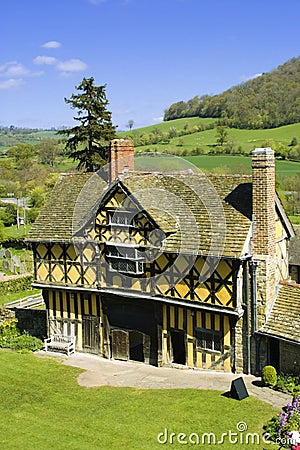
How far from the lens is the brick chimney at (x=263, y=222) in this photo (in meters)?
19.2

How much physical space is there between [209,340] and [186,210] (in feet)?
16.7

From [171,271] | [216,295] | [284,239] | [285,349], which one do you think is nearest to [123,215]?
[171,271]

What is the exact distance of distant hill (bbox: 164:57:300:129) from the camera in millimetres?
95000

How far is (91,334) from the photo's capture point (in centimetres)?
2369

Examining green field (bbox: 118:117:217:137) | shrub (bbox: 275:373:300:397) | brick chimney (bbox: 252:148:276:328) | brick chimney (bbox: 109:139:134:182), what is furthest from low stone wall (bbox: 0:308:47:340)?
green field (bbox: 118:117:217:137)

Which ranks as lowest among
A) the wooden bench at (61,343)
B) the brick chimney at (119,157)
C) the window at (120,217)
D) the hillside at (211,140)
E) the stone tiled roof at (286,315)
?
the wooden bench at (61,343)

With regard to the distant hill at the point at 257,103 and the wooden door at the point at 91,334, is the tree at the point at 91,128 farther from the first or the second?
the distant hill at the point at 257,103

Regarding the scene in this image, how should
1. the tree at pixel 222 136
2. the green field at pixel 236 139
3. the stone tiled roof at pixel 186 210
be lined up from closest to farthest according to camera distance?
the stone tiled roof at pixel 186 210, the green field at pixel 236 139, the tree at pixel 222 136

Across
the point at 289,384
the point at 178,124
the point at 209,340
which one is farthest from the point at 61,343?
the point at 178,124

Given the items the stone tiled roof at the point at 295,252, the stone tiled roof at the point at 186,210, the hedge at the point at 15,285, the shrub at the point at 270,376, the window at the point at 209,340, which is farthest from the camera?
the hedge at the point at 15,285

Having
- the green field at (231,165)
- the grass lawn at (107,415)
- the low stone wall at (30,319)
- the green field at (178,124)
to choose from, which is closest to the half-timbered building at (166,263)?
the low stone wall at (30,319)

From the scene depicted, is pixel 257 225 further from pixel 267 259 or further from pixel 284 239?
pixel 284 239

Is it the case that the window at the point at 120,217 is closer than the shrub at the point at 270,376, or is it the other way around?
the shrub at the point at 270,376

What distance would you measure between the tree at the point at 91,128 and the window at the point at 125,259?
21.0m
